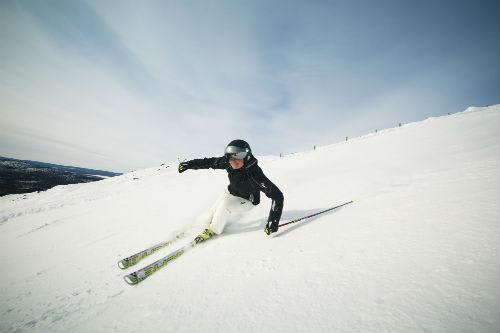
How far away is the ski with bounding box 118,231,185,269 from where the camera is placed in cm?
405

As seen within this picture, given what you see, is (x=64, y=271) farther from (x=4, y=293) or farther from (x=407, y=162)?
(x=407, y=162)

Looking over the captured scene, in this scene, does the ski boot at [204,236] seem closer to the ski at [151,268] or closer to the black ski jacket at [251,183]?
the ski at [151,268]

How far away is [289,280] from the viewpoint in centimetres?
263

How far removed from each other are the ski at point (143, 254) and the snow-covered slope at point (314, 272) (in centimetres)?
15

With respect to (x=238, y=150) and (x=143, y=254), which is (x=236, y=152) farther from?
(x=143, y=254)

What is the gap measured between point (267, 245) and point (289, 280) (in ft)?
4.18

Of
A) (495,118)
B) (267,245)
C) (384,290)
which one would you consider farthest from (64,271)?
(495,118)

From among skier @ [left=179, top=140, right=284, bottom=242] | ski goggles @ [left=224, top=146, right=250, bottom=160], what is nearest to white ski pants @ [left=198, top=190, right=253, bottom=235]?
skier @ [left=179, top=140, right=284, bottom=242]

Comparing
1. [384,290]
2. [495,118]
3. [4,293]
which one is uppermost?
[495,118]

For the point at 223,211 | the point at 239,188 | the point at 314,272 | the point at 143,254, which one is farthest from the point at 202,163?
the point at 314,272

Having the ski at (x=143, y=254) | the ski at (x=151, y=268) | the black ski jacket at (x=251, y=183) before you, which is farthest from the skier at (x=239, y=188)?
the ski at (x=143, y=254)

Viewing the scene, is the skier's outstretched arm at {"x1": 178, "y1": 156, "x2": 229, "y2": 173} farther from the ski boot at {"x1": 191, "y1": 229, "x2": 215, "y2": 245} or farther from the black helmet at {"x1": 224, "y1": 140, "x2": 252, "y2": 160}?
the ski boot at {"x1": 191, "y1": 229, "x2": 215, "y2": 245}

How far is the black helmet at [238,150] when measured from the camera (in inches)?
185

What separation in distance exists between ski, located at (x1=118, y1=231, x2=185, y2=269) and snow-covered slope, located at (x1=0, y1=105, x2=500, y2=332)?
0.50 feet
